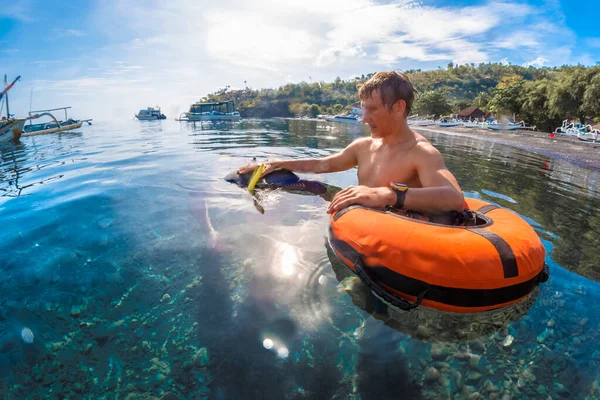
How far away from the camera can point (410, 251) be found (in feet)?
7.13

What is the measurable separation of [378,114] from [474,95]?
155 meters

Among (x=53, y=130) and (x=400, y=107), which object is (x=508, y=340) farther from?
(x=53, y=130)

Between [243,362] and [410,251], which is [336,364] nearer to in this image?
[243,362]

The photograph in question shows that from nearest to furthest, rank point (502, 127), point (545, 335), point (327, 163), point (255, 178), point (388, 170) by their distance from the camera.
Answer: point (545, 335) < point (388, 170) < point (327, 163) < point (255, 178) < point (502, 127)

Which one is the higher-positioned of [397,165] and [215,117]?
[215,117]

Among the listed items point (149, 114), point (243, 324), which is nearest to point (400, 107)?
point (243, 324)

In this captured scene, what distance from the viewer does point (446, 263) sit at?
207cm

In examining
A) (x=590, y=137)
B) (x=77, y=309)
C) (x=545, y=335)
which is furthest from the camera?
(x=590, y=137)

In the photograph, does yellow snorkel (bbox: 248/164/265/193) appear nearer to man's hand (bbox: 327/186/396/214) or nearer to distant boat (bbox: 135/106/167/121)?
man's hand (bbox: 327/186/396/214)

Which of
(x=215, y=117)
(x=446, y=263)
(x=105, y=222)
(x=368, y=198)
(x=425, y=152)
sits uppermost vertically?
(x=215, y=117)

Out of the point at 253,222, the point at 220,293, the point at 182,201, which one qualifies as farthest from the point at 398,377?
the point at 182,201

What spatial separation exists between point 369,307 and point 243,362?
3.61 ft

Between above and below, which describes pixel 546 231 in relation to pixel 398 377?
above

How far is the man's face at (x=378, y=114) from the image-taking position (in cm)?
306
